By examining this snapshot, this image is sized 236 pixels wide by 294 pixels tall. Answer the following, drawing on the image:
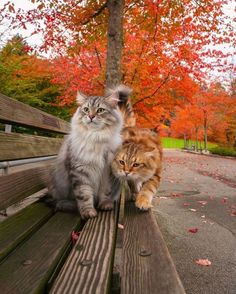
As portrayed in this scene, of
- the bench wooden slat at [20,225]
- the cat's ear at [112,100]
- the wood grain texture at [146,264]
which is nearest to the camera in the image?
the wood grain texture at [146,264]

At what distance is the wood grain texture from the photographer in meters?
1.26

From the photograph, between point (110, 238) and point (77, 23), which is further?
point (77, 23)

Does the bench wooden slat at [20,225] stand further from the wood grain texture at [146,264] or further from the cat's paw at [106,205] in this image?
the wood grain texture at [146,264]

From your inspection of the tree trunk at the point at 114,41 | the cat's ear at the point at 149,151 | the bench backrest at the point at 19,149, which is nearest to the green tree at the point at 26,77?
the tree trunk at the point at 114,41

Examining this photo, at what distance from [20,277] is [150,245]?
696 mm

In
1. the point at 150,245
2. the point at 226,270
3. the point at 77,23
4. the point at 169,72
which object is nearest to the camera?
the point at 150,245

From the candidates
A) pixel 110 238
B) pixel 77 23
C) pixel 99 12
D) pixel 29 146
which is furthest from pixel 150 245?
pixel 77 23

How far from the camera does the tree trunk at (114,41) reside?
6781 mm

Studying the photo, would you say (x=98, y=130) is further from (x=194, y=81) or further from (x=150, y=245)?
(x=194, y=81)

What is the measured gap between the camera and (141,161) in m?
2.84

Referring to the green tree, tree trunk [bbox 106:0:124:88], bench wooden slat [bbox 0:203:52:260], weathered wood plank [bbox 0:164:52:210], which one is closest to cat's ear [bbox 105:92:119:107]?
weathered wood plank [bbox 0:164:52:210]

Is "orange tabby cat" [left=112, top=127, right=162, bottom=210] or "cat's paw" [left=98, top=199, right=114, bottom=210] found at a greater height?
"orange tabby cat" [left=112, top=127, right=162, bottom=210]

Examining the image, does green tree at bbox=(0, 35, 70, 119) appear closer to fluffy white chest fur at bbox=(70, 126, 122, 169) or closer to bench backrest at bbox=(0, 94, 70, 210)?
bench backrest at bbox=(0, 94, 70, 210)

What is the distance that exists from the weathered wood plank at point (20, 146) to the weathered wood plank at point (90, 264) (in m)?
0.74
